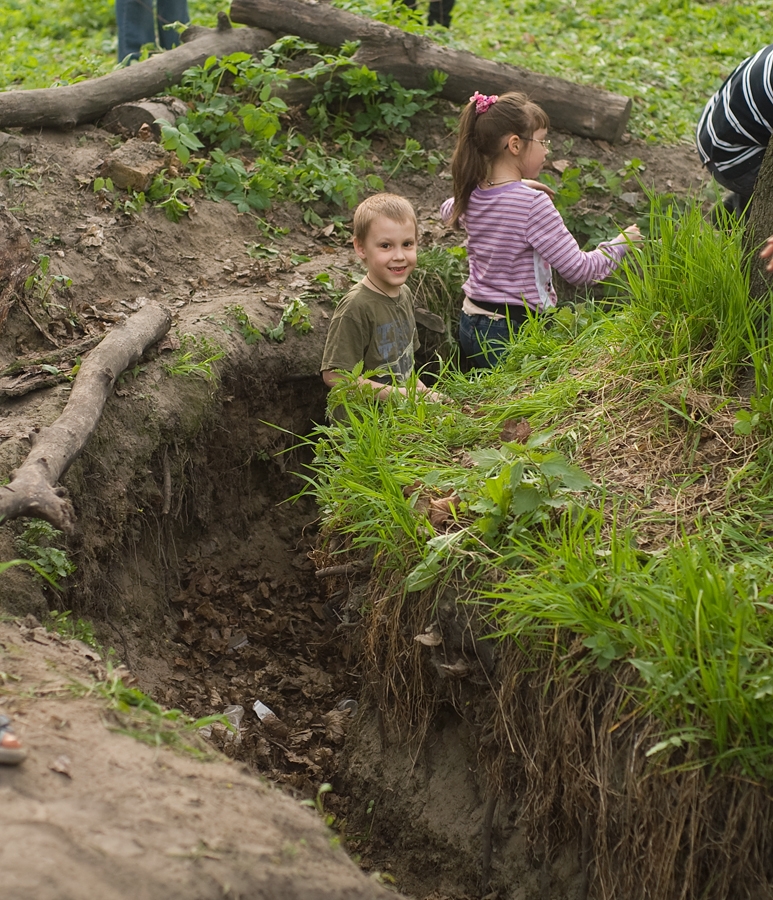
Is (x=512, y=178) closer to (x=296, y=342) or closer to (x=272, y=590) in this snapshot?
(x=296, y=342)

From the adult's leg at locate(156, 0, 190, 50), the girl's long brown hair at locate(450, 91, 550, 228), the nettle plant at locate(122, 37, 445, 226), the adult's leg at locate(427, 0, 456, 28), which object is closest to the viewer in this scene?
the girl's long brown hair at locate(450, 91, 550, 228)

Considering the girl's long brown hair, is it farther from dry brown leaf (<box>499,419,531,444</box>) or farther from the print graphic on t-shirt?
dry brown leaf (<box>499,419,531,444</box>)

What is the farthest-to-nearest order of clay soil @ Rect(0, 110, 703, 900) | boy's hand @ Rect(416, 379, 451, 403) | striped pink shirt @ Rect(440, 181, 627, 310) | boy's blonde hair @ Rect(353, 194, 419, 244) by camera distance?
striped pink shirt @ Rect(440, 181, 627, 310) < boy's blonde hair @ Rect(353, 194, 419, 244) < boy's hand @ Rect(416, 379, 451, 403) < clay soil @ Rect(0, 110, 703, 900)

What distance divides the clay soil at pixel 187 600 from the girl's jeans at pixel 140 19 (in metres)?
2.03

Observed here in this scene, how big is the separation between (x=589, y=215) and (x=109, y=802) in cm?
471

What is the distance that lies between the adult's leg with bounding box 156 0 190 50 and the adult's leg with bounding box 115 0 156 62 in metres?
0.09

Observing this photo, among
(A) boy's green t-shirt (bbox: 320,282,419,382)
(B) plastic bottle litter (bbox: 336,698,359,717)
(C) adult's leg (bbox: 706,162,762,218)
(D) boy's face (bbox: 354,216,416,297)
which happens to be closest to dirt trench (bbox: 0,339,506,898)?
(B) plastic bottle litter (bbox: 336,698,359,717)

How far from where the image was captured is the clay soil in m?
2.13

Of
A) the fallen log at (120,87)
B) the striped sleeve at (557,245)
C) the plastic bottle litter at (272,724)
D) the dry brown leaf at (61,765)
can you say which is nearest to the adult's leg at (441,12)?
the fallen log at (120,87)

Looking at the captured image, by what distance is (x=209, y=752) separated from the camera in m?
2.61

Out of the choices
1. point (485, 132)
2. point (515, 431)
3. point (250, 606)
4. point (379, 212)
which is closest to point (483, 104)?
point (485, 132)

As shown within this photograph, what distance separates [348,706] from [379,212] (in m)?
2.17

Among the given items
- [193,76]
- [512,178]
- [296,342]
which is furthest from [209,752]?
[193,76]

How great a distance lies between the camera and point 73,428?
352 centimetres
